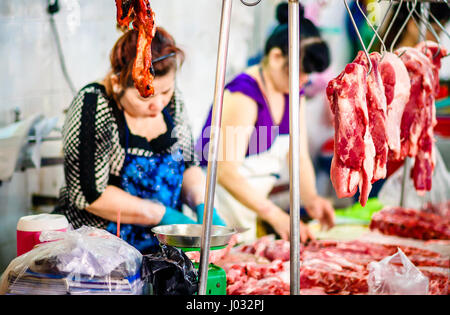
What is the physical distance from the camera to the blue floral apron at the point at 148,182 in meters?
3.29

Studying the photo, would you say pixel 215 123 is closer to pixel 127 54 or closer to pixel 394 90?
pixel 394 90

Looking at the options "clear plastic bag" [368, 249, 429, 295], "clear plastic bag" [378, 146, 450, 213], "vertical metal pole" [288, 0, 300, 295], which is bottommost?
"clear plastic bag" [368, 249, 429, 295]

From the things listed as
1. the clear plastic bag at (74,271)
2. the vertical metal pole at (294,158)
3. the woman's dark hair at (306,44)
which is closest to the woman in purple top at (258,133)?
the woman's dark hair at (306,44)

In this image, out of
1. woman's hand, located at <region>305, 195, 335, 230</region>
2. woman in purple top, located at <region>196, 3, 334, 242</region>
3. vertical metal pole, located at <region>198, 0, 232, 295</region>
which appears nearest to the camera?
vertical metal pole, located at <region>198, 0, 232, 295</region>

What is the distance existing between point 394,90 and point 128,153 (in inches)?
68.7

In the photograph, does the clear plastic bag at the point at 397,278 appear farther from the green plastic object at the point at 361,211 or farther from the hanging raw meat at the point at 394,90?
the green plastic object at the point at 361,211

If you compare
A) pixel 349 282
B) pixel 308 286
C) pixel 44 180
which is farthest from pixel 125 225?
pixel 349 282

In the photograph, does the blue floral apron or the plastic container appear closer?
the plastic container

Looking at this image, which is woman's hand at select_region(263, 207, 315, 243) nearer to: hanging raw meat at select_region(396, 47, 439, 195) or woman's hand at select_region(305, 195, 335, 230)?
woman's hand at select_region(305, 195, 335, 230)

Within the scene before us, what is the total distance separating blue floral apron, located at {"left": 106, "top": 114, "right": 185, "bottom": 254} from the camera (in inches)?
130

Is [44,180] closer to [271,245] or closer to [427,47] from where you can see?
[271,245]

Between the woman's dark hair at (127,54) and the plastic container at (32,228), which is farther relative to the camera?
the woman's dark hair at (127,54)

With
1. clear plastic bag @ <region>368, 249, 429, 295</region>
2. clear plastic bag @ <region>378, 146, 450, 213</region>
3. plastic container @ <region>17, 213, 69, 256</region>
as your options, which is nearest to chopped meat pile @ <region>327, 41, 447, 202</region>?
clear plastic bag @ <region>368, 249, 429, 295</region>

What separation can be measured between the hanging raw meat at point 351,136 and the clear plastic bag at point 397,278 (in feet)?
1.94
